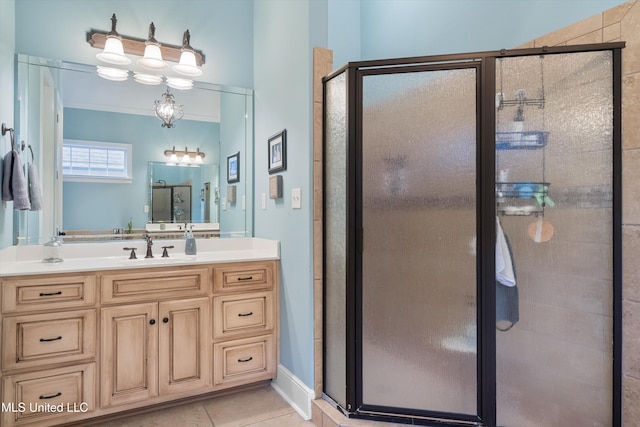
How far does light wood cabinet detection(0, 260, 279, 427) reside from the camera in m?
1.70

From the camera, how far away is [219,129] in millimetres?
2729

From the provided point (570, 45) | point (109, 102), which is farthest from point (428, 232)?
point (109, 102)

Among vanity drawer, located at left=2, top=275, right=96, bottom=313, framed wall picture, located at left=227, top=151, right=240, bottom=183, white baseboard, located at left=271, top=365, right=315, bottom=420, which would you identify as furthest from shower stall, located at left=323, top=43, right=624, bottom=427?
vanity drawer, located at left=2, top=275, right=96, bottom=313

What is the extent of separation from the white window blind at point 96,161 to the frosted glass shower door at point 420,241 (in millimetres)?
1721

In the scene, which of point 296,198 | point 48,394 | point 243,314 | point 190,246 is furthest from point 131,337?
point 296,198

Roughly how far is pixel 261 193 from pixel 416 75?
1378 mm

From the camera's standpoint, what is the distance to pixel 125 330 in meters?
1.90

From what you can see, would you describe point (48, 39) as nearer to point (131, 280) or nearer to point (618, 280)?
point (131, 280)

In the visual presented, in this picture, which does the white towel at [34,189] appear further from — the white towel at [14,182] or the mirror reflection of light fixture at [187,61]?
the mirror reflection of light fixture at [187,61]

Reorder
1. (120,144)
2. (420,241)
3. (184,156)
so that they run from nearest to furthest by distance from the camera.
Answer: (420,241), (120,144), (184,156)

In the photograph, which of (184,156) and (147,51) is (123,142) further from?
(147,51)

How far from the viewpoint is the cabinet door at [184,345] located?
199 centimetres

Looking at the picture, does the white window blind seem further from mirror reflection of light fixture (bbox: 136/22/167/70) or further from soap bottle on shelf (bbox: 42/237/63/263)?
Result: mirror reflection of light fixture (bbox: 136/22/167/70)

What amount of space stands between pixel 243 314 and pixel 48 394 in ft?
3.32
